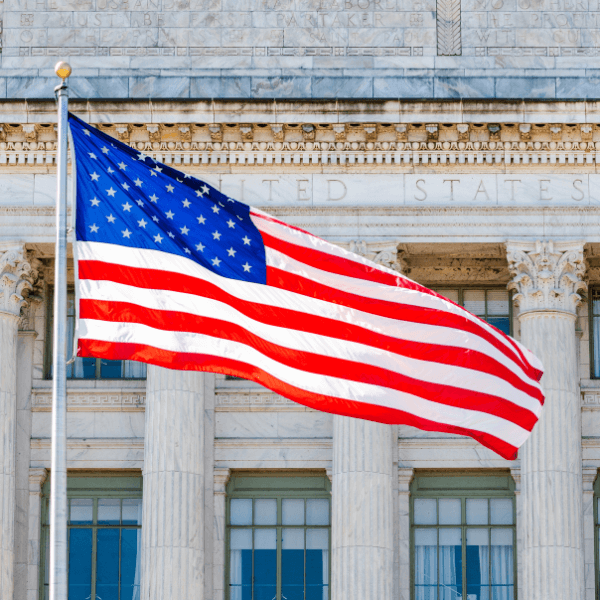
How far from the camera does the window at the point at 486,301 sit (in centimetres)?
3556

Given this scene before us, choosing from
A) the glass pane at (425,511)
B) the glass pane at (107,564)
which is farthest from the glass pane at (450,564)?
the glass pane at (107,564)

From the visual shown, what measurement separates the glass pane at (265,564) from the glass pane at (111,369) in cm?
477

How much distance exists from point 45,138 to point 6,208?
1763mm

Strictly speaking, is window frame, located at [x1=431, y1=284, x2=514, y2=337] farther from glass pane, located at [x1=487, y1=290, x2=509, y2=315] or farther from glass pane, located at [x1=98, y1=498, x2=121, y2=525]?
glass pane, located at [x1=98, y1=498, x2=121, y2=525]

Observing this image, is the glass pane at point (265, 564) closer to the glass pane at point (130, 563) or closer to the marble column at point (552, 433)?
the glass pane at point (130, 563)

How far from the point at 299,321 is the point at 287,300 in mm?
348

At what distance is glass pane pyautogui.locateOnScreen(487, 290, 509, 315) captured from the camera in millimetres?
35594

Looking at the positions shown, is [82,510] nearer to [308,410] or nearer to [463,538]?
[308,410]

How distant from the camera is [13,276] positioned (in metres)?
33.5

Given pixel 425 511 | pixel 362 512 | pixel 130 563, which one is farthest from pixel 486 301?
pixel 130 563

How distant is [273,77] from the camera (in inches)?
1400

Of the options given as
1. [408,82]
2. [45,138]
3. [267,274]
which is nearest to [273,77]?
[408,82]

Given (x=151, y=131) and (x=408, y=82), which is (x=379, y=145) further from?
(x=151, y=131)

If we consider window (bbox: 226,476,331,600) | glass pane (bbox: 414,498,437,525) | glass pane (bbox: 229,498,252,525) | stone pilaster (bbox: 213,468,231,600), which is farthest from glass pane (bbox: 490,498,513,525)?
stone pilaster (bbox: 213,468,231,600)
